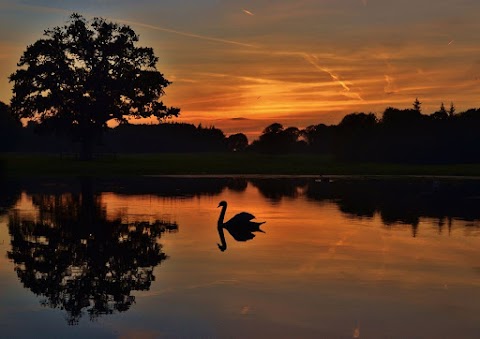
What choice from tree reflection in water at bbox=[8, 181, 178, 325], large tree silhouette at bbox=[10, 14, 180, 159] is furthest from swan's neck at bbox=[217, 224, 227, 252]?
large tree silhouette at bbox=[10, 14, 180, 159]

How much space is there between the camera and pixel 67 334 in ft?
37.6

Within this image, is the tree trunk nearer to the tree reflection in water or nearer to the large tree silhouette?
the large tree silhouette

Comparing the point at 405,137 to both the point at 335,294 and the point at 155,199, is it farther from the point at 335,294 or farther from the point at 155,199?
the point at 335,294

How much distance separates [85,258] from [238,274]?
4.54m

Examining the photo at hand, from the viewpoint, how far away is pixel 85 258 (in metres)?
18.5

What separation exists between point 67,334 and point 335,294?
18.6ft

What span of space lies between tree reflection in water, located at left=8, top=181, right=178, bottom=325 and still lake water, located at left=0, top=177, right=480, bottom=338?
0.04 m

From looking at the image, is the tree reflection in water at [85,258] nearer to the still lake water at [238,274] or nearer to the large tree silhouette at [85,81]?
the still lake water at [238,274]

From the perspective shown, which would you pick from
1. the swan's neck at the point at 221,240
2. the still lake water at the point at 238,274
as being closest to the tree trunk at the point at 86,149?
the still lake water at the point at 238,274

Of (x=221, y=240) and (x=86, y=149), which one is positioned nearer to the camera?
A: (x=221, y=240)

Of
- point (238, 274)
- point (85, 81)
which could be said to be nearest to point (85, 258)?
point (238, 274)

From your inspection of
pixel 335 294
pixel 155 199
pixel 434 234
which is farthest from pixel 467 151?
pixel 335 294

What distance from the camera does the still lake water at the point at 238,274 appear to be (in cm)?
1210

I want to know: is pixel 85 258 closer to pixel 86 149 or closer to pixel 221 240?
pixel 221 240
